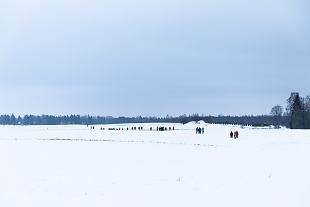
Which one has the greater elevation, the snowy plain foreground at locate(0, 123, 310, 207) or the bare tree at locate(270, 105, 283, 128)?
the bare tree at locate(270, 105, 283, 128)

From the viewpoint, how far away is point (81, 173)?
2177 cm

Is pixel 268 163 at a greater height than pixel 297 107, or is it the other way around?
pixel 297 107

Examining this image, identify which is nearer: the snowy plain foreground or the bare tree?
the snowy plain foreground

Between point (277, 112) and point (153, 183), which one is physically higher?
point (277, 112)

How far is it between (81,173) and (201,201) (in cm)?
864

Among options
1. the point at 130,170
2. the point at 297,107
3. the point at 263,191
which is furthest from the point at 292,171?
the point at 297,107

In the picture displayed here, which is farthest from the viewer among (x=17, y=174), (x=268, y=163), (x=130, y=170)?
(x=268, y=163)

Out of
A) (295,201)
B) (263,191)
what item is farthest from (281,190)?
(295,201)

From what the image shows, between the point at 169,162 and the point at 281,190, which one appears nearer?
the point at 281,190

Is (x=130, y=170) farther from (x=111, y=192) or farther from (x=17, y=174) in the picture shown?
(x=111, y=192)

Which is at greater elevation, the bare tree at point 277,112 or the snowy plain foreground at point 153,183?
the bare tree at point 277,112

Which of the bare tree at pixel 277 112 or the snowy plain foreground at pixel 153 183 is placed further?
the bare tree at pixel 277 112

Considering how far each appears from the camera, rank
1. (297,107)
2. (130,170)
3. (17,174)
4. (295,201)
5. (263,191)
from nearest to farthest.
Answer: (295,201) → (263,191) → (17,174) → (130,170) → (297,107)

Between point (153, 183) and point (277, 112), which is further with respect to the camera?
point (277, 112)
